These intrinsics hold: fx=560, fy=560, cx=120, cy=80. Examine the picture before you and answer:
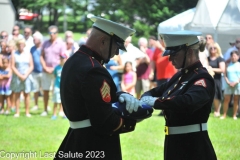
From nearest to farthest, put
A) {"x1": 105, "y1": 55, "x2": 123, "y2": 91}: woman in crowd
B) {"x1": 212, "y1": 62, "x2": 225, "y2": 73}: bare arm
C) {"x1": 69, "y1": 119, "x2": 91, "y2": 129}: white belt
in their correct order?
{"x1": 69, "y1": 119, "x2": 91, "y2": 129}: white belt → {"x1": 105, "y1": 55, "x2": 123, "y2": 91}: woman in crowd → {"x1": 212, "y1": 62, "x2": 225, "y2": 73}: bare arm

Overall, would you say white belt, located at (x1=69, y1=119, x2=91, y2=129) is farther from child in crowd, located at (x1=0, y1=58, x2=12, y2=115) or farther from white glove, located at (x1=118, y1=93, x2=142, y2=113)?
child in crowd, located at (x1=0, y1=58, x2=12, y2=115)

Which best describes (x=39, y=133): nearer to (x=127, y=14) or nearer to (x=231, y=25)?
(x=231, y=25)

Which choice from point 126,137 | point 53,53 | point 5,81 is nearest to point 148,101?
point 126,137

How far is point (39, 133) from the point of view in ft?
34.6

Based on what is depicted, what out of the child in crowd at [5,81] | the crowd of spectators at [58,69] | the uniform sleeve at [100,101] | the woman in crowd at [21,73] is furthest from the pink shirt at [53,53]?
the uniform sleeve at [100,101]

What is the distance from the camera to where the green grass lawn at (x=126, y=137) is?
871 cm

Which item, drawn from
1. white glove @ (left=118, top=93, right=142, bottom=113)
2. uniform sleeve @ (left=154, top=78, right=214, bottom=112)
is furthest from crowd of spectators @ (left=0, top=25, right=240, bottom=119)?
white glove @ (left=118, top=93, right=142, bottom=113)

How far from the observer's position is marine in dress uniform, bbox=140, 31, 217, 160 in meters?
4.94

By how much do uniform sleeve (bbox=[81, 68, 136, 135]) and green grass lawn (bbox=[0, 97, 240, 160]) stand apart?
400cm

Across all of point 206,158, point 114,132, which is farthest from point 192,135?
point 114,132

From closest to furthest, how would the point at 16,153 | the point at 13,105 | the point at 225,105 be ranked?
1. the point at 16,153
2. the point at 225,105
3. the point at 13,105

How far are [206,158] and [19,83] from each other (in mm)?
8629

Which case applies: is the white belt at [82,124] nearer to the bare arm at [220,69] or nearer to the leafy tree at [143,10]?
the bare arm at [220,69]

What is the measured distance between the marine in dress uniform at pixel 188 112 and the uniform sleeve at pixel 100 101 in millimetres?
656
